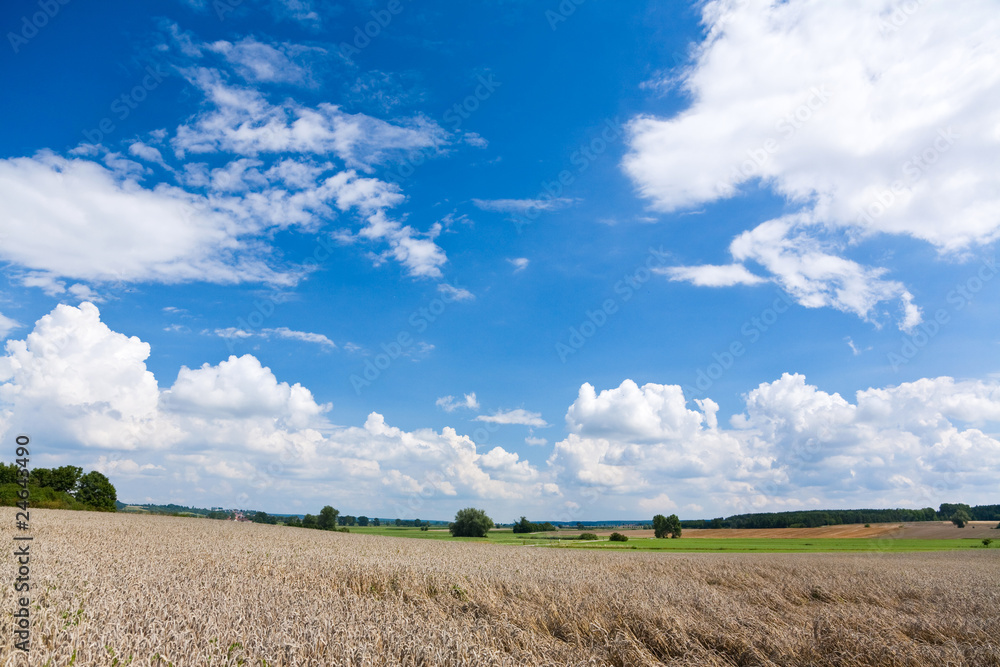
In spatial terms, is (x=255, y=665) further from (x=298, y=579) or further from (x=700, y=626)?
(x=700, y=626)

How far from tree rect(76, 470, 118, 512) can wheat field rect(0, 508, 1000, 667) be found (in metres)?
72.2

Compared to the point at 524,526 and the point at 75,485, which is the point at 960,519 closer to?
the point at 524,526

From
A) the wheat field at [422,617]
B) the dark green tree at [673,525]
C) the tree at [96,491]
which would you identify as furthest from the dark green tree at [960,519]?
the tree at [96,491]

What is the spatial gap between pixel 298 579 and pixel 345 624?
553 centimetres

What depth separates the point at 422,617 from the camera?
959 centimetres

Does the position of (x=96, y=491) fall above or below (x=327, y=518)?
above

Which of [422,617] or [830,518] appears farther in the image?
[830,518]

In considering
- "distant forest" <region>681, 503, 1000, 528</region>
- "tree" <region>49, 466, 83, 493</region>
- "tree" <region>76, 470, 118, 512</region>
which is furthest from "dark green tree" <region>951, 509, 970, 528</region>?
"tree" <region>49, 466, 83, 493</region>

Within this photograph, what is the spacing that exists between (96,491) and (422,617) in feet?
280

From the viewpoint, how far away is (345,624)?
758 centimetres

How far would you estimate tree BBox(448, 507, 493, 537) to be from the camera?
104375 mm

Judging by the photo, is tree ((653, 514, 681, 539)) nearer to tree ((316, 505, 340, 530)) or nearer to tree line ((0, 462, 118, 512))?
tree ((316, 505, 340, 530))

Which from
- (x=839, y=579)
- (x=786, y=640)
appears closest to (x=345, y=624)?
(x=786, y=640)

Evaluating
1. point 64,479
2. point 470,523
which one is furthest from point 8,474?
point 470,523
